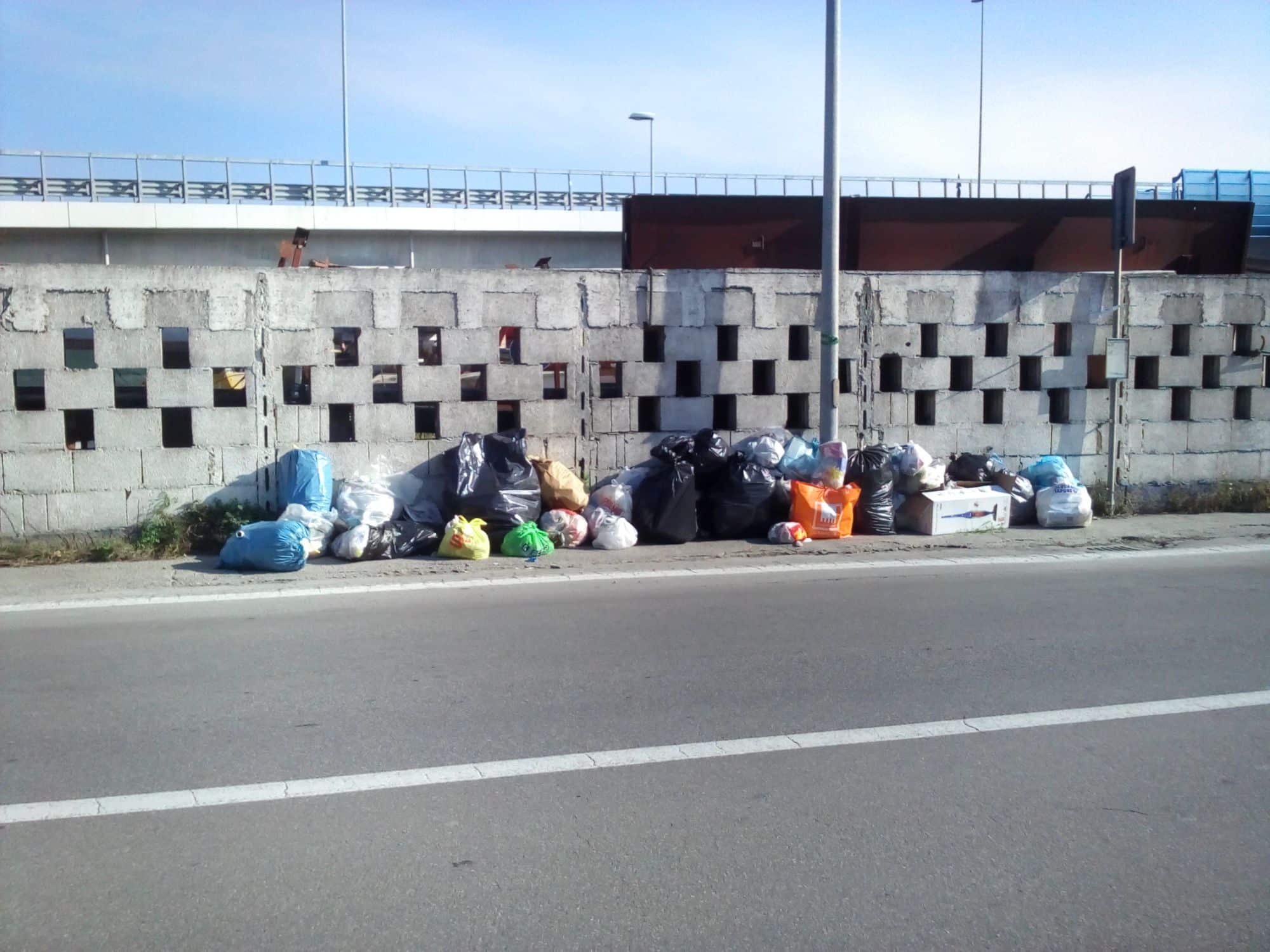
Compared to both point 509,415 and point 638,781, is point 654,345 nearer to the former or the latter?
point 509,415

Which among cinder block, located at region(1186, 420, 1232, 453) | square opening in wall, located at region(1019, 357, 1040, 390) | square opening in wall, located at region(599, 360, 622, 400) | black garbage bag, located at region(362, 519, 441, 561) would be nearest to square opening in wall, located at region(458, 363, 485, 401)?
square opening in wall, located at region(599, 360, 622, 400)

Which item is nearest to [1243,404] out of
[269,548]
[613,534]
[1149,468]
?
[1149,468]

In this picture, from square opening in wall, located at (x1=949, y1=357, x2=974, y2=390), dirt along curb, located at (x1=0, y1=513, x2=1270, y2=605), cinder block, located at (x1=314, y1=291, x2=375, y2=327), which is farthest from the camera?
square opening in wall, located at (x1=949, y1=357, x2=974, y2=390)

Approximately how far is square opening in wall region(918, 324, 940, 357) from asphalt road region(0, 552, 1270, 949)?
5.16 meters

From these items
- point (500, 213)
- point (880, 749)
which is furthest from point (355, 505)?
point (500, 213)

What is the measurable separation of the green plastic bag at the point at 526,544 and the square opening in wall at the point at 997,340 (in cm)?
586

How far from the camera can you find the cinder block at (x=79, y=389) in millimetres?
10203

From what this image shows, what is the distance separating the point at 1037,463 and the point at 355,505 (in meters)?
7.52

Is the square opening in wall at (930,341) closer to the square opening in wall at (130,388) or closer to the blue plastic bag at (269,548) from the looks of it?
the blue plastic bag at (269,548)

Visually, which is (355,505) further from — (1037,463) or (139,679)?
Answer: (1037,463)

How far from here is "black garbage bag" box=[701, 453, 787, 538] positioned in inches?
434

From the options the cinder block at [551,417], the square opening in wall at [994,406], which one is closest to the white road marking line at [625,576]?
the cinder block at [551,417]

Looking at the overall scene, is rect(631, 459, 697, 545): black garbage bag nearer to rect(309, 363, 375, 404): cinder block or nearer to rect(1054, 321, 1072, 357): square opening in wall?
rect(309, 363, 375, 404): cinder block

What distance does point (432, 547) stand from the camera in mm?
10281
